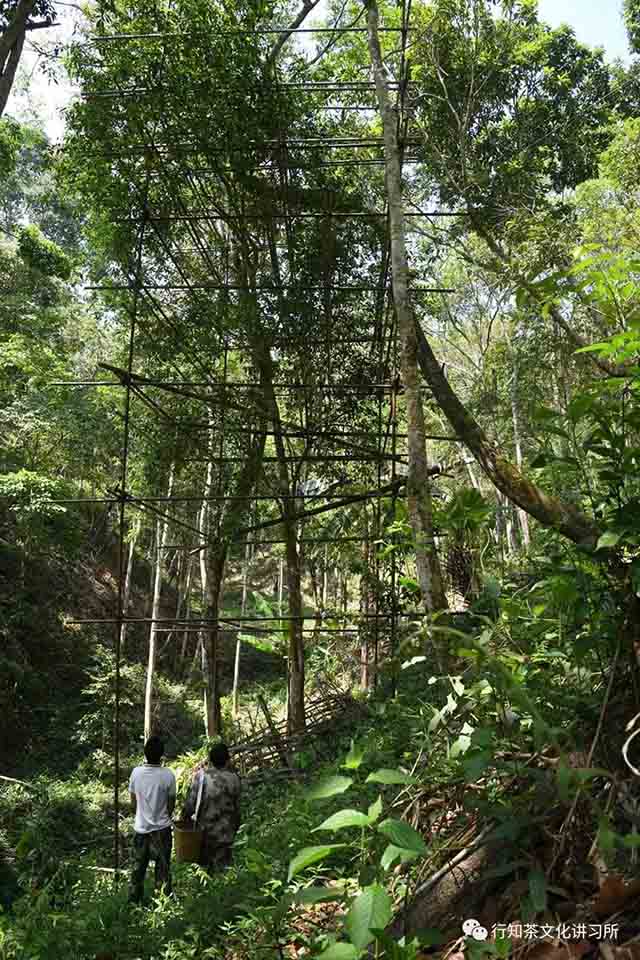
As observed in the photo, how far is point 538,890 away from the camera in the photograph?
1525 mm

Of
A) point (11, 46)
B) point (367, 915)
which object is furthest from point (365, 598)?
point (367, 915)

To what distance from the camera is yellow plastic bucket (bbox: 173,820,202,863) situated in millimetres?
3904

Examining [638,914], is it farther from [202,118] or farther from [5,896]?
[5,896]

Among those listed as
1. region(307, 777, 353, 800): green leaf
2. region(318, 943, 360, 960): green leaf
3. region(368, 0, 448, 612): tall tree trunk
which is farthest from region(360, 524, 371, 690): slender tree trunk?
region(318, 943, 360, 960): green leaf

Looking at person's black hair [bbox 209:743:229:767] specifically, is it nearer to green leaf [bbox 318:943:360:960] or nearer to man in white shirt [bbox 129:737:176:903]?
man in white shirt [bbox 129:737:176:903]

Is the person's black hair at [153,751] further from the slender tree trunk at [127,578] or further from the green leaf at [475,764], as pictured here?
the slender tree trunk at [127,578]

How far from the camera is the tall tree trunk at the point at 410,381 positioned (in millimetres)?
3518

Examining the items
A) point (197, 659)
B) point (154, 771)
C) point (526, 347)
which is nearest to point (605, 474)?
point (154, 771)

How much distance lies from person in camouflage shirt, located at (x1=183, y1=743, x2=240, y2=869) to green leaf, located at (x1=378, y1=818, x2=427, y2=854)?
2.90 meters

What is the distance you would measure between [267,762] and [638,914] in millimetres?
6999

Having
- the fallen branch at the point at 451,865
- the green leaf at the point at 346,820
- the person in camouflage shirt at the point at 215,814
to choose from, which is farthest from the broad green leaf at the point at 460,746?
the person in camouflage shirt at the point at 215,814

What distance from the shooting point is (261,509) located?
9.20 m

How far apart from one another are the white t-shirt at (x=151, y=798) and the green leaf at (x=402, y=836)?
306 centimetres

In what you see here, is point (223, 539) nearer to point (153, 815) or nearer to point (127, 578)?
point (153, 815)
